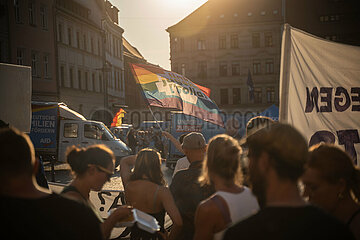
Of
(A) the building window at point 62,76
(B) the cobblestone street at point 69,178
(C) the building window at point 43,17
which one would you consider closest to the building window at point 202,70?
(A) the building window at point 62,76

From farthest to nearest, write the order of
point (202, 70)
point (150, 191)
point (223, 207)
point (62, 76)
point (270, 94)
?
1. point (202, 70)
2. point (270, 94)
3. point (62, 76)
4. point (150, 191)
5. point (223, 207)

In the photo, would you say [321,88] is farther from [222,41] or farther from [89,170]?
[222,41]

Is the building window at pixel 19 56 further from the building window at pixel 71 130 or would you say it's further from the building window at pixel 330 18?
the building window at pixel 330 18

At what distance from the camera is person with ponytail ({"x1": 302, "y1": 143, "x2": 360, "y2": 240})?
9.42ft

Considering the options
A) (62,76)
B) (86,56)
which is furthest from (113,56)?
(62,76)

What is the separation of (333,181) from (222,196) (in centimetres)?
72

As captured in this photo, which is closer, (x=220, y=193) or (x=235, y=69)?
(x=220, y=193)

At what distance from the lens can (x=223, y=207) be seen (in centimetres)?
300

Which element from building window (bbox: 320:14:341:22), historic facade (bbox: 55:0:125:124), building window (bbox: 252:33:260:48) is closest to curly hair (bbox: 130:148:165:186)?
historic facade (bbox: 55:0:125:124)

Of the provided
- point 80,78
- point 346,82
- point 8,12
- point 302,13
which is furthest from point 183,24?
point 346,82

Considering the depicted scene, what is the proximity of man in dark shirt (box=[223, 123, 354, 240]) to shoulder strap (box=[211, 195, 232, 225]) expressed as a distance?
752mm

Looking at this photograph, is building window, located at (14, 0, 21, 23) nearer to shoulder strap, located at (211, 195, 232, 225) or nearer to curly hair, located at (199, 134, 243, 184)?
curly hair, located at (199, 134, 243, 184)

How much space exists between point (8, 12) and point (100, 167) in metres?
30.7

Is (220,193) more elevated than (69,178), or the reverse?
(220,193)
